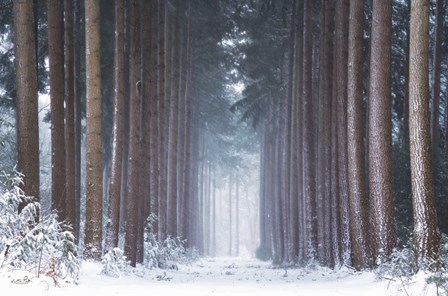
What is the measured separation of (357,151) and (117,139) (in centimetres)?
528

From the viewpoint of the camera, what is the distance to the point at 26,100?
9602 mm

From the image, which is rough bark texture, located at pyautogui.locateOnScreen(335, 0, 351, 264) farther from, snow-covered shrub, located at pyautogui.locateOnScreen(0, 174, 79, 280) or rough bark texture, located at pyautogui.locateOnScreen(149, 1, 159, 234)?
snow-covered shrub, located at pyautogui.locateOnScreen(0, 174, 79, 280)

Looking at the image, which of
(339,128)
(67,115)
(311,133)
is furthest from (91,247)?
(311,133)

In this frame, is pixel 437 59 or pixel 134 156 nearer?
pixel 134 156

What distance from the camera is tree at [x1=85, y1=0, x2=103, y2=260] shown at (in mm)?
11273

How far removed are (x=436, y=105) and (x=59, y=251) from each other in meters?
14.7

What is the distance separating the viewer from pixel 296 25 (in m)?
21.5

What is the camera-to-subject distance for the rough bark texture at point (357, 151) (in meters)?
11.8

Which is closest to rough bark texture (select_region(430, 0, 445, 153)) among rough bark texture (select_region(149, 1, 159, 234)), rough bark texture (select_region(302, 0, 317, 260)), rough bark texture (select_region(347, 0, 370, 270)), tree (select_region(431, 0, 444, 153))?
tree (select_region(431, 0, 444, 153))

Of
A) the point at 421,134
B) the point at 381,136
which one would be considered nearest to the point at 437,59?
the point at 381,136

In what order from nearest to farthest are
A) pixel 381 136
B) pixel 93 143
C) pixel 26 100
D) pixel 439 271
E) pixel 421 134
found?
pixel 439 271 → pixel 421 134 → pixel 26 100 → pixel 381 136 → pixel 93 143

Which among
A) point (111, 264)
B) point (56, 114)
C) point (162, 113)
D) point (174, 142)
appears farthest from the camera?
point (174, 142)

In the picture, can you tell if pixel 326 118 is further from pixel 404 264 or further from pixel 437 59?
pixel 404 264

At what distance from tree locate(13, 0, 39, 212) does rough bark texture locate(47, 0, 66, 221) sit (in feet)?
6.20
